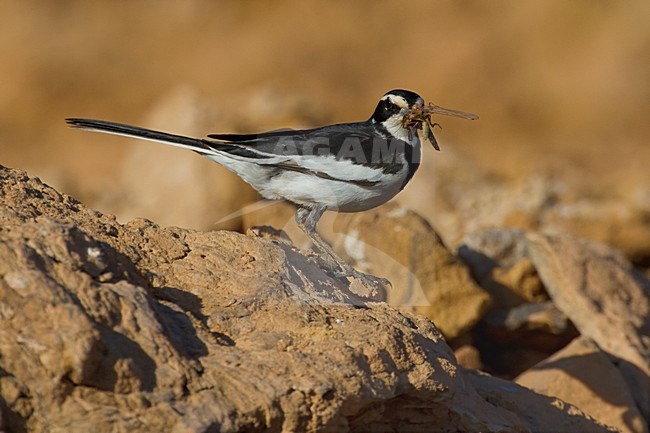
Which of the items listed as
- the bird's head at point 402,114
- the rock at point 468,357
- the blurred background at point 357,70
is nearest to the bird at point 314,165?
the bird's head at point 402,114

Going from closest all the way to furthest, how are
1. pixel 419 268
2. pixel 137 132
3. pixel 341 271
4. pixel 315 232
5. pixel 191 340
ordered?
pixel 191 340 → pixel 341 271 → pixel 137 132 → pixel 315 232 → pixel 419 268

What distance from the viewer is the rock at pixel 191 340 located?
11.3ft

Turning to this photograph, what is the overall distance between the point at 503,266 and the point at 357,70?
465 inches

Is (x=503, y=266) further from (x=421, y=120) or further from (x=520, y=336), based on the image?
(x=421, y=120)

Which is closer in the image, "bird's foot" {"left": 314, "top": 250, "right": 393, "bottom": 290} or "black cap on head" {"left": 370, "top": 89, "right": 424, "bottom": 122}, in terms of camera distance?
"bird's foot" {"left": 314, "top": 250, "right": 393, "bottom": 290}

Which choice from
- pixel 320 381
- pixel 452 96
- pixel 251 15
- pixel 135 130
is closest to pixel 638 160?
pixel 452 96

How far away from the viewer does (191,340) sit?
3928 mm

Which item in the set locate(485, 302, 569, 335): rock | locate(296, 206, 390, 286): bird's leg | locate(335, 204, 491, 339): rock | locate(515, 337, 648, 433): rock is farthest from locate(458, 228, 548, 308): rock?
locate(296, 206, 390, 286): bird's leg

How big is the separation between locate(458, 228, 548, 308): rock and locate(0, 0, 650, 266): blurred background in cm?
562

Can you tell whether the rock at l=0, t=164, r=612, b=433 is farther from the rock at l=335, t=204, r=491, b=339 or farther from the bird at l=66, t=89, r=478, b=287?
the rock at l=335, t=204, r=491, b=339

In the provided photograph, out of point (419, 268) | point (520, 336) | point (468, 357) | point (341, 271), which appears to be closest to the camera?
point (341, 271)

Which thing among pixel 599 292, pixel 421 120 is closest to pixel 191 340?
pixel 421 120

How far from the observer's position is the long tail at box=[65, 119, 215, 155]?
5766 mm

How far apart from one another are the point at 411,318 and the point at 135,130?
218cm
